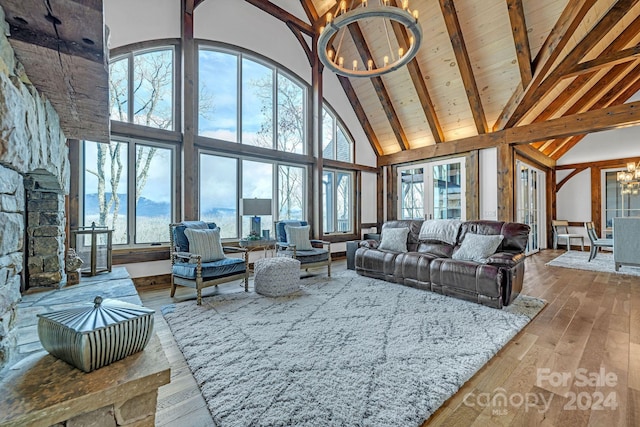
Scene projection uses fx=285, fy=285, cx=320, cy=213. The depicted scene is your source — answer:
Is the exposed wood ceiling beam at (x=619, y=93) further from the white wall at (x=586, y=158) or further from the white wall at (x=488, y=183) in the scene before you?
the white wall at (x=488, y=183)

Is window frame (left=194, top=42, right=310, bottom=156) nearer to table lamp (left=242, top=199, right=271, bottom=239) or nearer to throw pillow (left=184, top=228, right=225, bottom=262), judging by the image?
table lamp (left=242, top=199, right=271, bottom=239)

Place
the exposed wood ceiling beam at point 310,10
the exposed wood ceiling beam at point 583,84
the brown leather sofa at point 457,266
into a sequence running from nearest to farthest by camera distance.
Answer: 1. the brown leather sofa at point 457,266
2. the exposed wood ceiling beam at point 583,84
3. the exposed wood ceiling beam at point 310,10

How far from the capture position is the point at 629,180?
23.5ft

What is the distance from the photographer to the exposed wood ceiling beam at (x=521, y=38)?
4.26m

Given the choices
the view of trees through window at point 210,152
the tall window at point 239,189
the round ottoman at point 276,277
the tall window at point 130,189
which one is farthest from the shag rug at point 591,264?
the tall window at point 130,189

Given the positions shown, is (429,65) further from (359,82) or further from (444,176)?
(444,176)

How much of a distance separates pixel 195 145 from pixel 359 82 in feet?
13.8

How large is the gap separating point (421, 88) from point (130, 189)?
18.2ft

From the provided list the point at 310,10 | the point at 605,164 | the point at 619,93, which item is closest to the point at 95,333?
the point at 310,10

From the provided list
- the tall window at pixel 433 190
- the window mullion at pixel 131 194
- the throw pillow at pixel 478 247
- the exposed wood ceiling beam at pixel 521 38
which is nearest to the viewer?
the throw pillow at pixel 478 247

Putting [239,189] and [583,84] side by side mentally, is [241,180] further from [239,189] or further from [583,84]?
[583,84]

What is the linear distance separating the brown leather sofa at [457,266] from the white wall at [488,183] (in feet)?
7.16

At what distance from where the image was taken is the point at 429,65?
5688mm

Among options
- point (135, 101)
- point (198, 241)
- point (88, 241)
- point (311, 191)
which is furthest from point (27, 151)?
point (311, 191)
